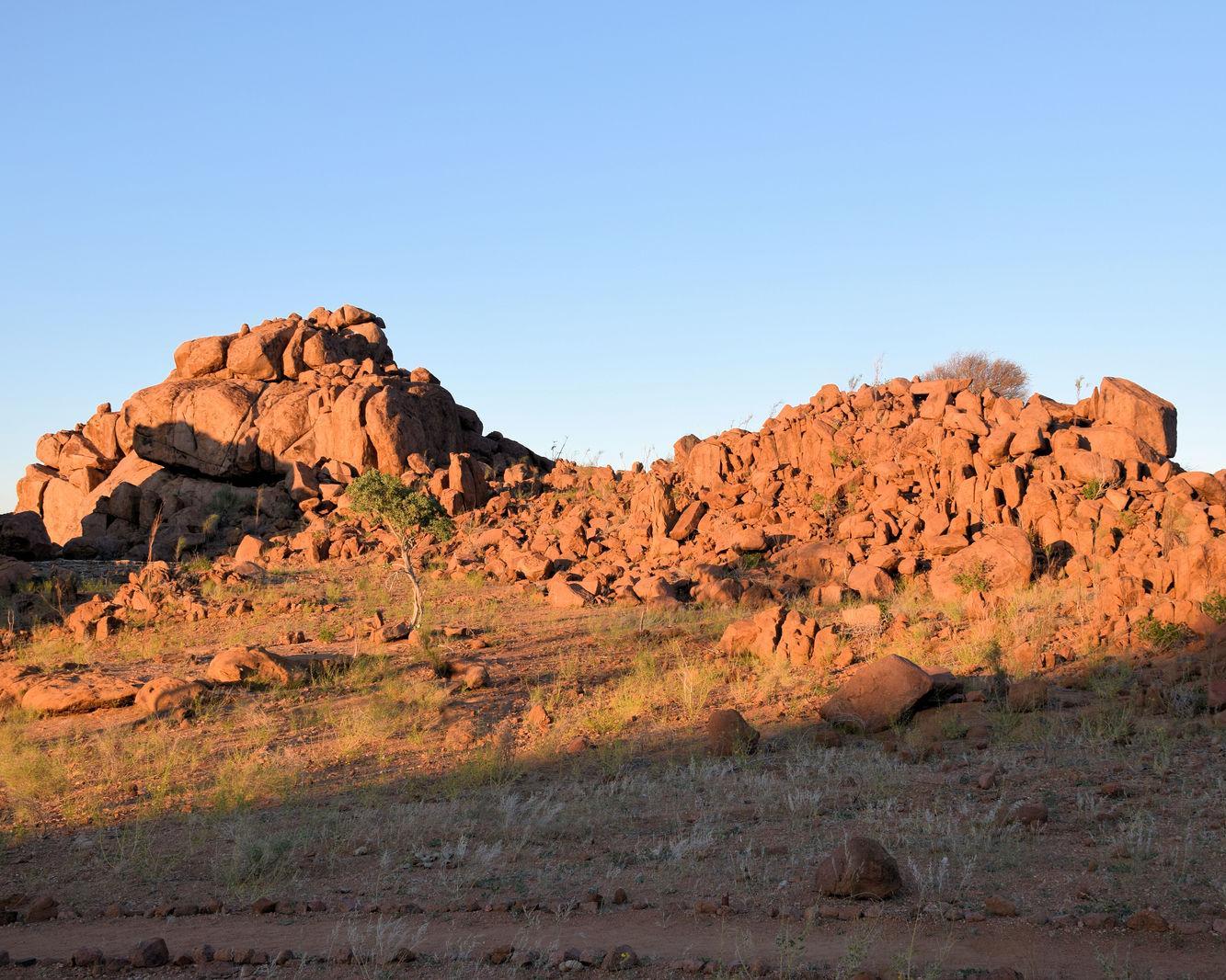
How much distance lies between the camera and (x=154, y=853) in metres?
7.52

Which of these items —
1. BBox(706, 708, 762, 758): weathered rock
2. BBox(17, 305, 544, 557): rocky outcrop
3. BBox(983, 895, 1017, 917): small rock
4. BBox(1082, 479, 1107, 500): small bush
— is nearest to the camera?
BBox(983, 895, 1017, 917): small rock

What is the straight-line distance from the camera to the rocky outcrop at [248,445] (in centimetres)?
2612

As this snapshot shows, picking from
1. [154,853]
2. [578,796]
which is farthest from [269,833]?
[578,796]

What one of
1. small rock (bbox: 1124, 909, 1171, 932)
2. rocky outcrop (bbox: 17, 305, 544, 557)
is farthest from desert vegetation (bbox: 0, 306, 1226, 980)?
A: rocky outcrop (bbox: 17, 305, 544, 557)

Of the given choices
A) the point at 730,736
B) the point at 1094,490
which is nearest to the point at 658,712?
the point at 730,736

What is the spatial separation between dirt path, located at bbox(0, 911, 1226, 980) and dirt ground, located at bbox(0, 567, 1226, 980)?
0.07 feet

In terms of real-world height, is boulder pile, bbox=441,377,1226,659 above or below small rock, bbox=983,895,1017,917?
above

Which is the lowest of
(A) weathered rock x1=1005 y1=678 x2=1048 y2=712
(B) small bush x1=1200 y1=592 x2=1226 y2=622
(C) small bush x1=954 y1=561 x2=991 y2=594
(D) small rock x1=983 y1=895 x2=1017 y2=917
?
(D) small rock x1=983 y1=895 x2=1017 y2=917

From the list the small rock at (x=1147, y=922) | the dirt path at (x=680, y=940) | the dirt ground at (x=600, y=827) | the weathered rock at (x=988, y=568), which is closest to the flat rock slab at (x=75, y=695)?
the dirt ground at (x=600, y=827)

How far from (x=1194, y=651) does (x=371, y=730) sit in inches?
348

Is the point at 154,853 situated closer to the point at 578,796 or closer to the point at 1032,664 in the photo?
the point at 578,796

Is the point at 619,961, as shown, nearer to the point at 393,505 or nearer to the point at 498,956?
the point at 498,956

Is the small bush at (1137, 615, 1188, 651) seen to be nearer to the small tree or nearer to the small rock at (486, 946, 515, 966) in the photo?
the small rock at (486, 946, 515, 966)

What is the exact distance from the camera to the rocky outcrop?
85.7ft
